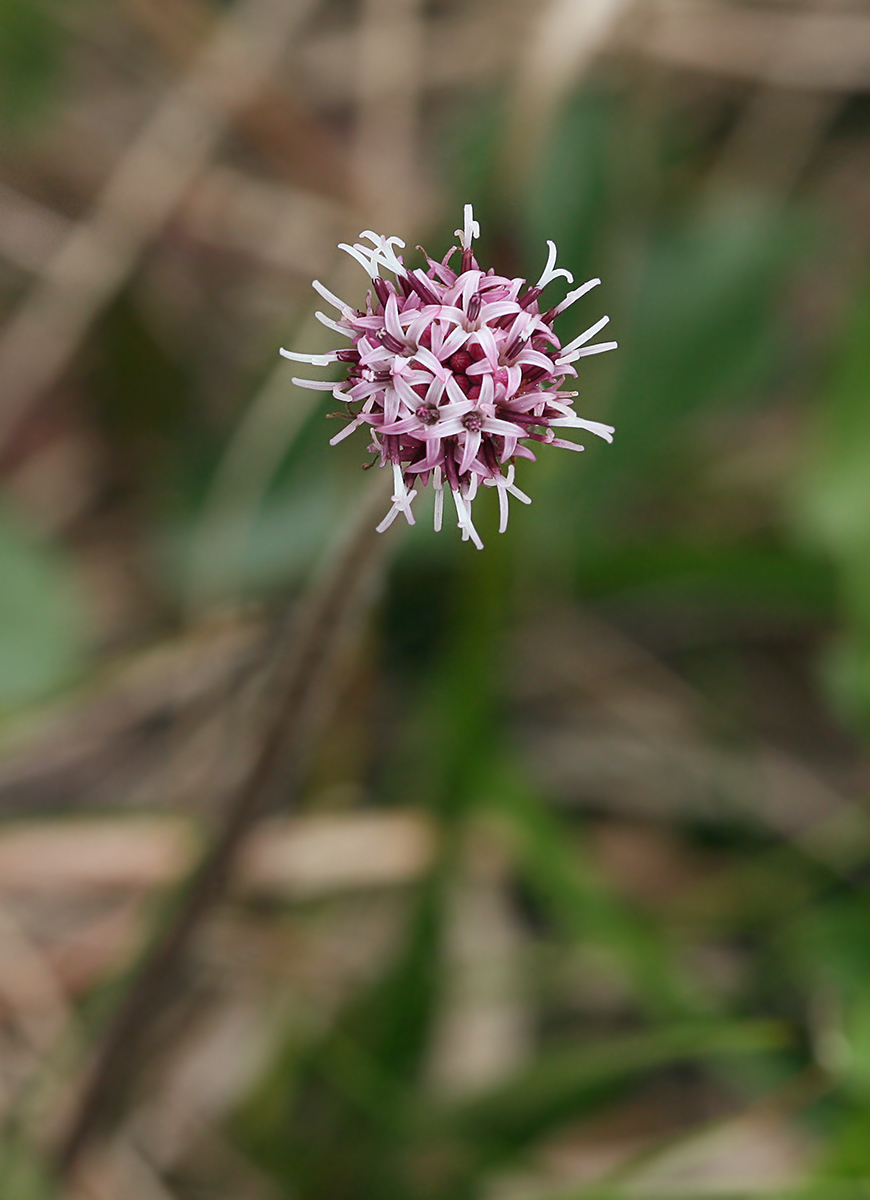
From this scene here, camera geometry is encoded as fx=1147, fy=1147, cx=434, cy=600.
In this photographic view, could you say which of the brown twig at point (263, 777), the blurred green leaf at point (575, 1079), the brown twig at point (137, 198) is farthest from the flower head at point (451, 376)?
the brown twig at point (137, 198)

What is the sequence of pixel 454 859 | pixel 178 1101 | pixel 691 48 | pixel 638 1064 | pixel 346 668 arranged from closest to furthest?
pixel 638 1064
pixel 454 859
pixel 178 1101
pixel 346 668
pixel 691 48

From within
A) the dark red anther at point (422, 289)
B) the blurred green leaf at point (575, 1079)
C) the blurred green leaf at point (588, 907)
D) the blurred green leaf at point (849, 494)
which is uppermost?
the blurred green leaf at point (849, 494)

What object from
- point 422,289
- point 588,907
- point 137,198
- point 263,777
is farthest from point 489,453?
point 137,198

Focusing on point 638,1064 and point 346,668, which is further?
point 346,668

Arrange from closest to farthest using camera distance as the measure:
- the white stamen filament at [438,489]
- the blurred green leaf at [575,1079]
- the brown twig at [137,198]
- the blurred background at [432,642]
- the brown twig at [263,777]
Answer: the white stamen filament at [438,489] < the brown twig at [263,777] < the blurred green leaf at [575,1079] < the blurred background at [432,642] < the brown twig at [137,198]

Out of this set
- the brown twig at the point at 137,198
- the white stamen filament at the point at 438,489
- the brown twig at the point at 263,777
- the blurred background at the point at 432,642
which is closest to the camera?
the white stamen filament at the point at 438,489

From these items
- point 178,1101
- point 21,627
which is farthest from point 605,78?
point 178,1101

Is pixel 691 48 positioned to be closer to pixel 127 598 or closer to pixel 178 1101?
pixel 127 598

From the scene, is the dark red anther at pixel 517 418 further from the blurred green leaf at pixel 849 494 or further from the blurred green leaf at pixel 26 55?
the blurred green leaf at pixel 26 55
